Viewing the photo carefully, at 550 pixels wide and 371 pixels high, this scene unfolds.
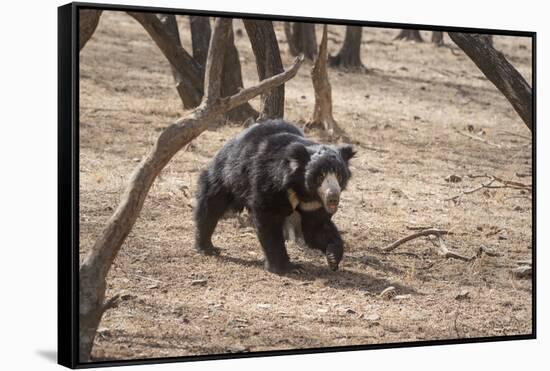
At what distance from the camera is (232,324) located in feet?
22.2

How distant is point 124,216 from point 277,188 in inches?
50.2

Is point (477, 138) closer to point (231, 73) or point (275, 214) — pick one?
point (231, 73)

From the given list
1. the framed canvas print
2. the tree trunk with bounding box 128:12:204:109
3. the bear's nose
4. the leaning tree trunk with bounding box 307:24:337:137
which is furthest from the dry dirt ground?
the bear's nose

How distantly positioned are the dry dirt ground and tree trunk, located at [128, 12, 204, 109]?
1.08ft

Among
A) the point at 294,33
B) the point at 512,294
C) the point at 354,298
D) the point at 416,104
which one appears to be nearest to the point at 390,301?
the point at 354,298

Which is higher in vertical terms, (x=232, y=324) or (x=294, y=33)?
(x=294, y=33)

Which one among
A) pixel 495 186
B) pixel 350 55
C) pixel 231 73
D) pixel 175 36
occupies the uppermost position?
pixel 175 36

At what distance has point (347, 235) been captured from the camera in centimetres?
767

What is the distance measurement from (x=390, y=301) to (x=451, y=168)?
1.86 meters

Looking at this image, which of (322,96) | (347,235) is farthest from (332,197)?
(322,96)

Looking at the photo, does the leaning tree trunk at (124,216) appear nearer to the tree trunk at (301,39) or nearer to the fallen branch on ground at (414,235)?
the fallen branch on ground at (414,235)

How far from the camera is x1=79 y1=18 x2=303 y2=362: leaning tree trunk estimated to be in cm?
610

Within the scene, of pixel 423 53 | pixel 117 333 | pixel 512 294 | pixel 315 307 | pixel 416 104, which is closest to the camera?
pixel 117 333

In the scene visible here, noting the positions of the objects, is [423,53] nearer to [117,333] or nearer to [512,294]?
[512,294]
